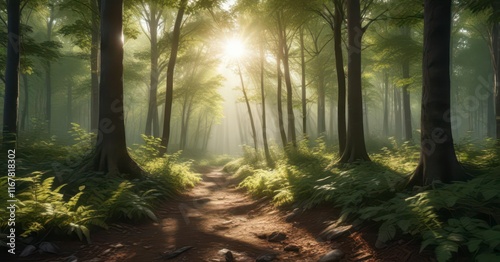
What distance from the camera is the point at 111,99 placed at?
767 centimetres

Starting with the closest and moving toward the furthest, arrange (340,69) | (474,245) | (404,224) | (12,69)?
1. (474,245)
2. (404,224)
3. (340,69)
4. (12,69)

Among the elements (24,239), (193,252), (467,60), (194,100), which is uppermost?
(467,60)

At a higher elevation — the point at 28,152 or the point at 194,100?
the point at 194,100

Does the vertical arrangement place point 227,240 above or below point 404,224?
below

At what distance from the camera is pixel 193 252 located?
13.1 feet

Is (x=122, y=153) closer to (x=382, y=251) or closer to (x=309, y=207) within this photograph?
(x=309, y=207)

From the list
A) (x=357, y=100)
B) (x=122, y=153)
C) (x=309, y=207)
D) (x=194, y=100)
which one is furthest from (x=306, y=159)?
(x=194, y=100)

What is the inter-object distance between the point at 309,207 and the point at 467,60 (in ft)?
108

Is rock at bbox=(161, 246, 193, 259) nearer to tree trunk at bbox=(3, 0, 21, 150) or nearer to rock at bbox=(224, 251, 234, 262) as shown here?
rock at bbox=(224, 251, 234, 262)

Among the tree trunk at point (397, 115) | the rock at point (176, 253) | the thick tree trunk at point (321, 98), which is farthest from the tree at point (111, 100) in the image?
the tree trunk at point (397, 115)

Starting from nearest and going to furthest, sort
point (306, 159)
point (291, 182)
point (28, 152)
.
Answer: point (291, 182) → point (28, 152) → point (306, 159)

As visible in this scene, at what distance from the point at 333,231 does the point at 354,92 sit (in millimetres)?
5641

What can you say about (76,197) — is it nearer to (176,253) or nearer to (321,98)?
(176,253)

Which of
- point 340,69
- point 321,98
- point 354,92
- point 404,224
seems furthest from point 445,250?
point 321,98
